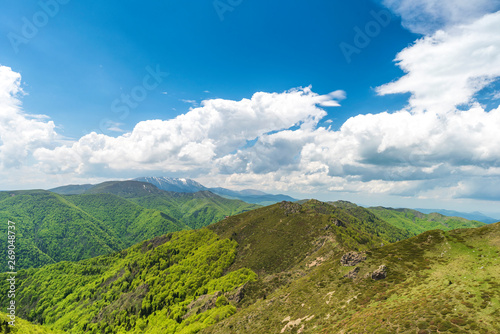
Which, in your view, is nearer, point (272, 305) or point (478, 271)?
point (478, 271)

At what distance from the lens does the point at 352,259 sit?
75.1 meters

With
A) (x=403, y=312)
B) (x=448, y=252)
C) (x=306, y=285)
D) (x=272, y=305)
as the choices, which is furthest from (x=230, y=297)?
(x=448, y=252)

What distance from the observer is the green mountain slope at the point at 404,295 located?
37.1m

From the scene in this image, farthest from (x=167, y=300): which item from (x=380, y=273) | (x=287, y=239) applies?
(x=380, y=273)

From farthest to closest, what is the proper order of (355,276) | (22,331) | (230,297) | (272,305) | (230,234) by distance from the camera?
(230,234) < (230,297) < (22,331) < (272,305) < (355,276)

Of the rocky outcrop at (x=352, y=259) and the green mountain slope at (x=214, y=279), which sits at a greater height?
the rocky outcrop at (x=352, y=259)

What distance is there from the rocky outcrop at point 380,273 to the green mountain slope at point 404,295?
0.54m

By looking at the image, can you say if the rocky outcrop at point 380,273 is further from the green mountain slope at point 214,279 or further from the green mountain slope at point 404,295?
the green mountain slope at point 214,279

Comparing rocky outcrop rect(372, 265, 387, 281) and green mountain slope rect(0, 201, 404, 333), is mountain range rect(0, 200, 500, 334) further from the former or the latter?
green mountain slope rect(0, 201, 404, 333)

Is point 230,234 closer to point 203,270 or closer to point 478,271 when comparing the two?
point 203,270

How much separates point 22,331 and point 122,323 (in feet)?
264

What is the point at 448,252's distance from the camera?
6222cm

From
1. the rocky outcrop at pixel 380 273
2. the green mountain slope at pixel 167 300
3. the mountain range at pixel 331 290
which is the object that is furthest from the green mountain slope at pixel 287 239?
the rocky outcrop at pixel 380 273

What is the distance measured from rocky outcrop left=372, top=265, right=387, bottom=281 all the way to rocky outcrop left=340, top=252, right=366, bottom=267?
9.61m
